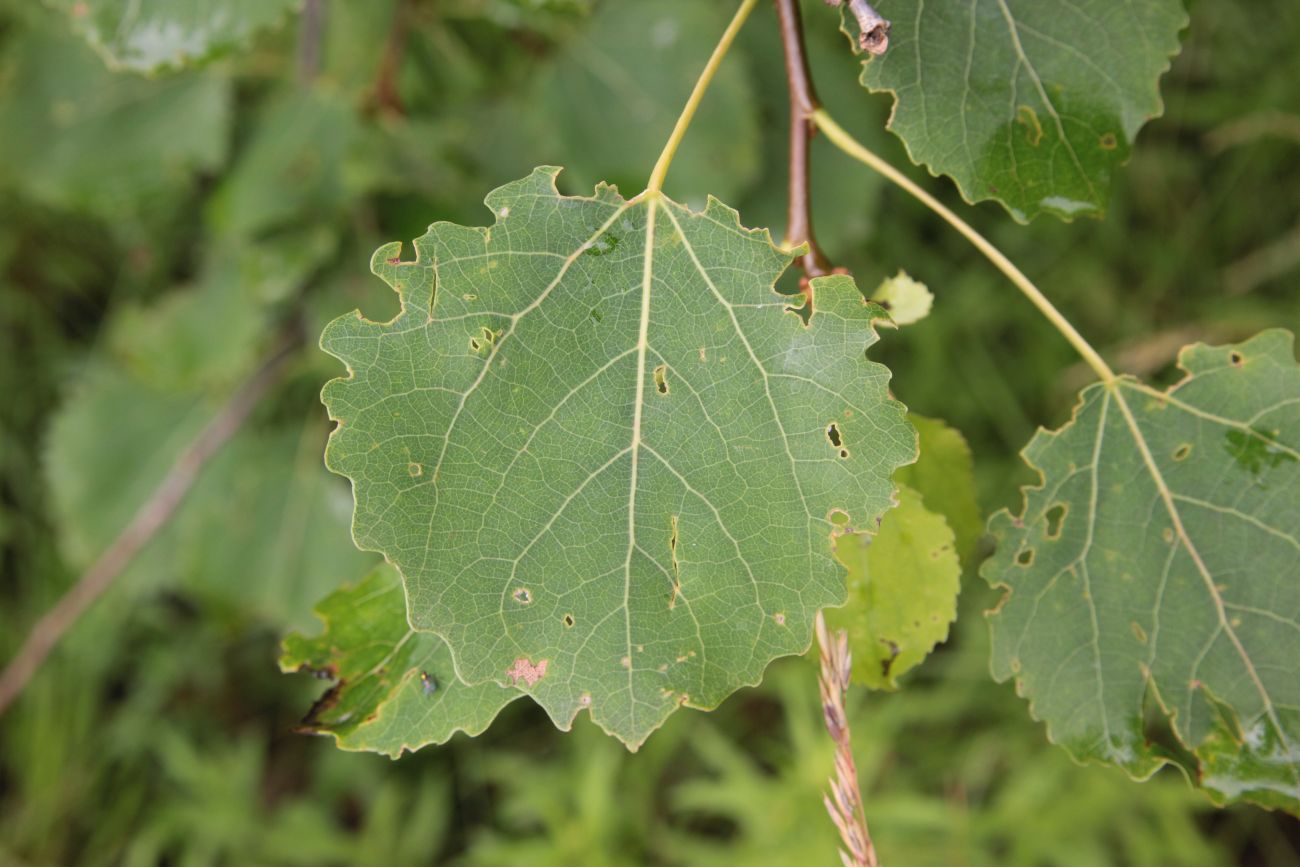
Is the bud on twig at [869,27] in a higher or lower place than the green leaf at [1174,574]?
higher

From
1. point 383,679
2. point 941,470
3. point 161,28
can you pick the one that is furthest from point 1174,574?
point 161,28

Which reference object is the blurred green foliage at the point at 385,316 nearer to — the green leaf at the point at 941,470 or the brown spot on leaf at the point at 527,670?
the green leaf at the point at 941,470

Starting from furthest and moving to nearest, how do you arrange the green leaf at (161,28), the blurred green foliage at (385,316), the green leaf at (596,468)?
the blurred green foliage at (385,316)
the green leaf at (161,28)
the green leaf at (596,468)

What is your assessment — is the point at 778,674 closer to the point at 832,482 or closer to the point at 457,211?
the point at 457,211

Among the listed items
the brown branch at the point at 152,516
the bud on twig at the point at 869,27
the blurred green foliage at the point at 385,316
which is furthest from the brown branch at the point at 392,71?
the bud on twig at the point at 869,27

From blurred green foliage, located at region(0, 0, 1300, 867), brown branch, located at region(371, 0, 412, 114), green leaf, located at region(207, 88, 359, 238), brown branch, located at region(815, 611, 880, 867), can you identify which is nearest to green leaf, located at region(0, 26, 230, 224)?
blurred green foliage, located at region(0, 0, 1300, 867)
